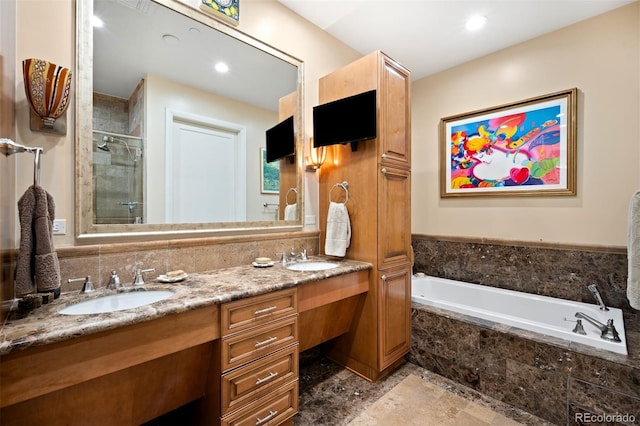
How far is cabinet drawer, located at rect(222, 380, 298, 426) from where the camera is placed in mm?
1378

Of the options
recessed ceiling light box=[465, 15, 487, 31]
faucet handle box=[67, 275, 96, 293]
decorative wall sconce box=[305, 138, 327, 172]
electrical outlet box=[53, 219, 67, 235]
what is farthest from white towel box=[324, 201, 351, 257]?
recessed ceiling light box=[465, 15, 487, 31]

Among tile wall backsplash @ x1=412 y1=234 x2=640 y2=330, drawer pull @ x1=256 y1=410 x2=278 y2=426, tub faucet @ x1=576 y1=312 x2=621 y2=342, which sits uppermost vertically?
tile wall backsplash @ x1=412 y1=234 x2=640 y2=330

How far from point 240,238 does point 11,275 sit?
3.52 ft

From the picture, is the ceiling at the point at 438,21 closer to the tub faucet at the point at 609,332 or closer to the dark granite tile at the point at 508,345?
the tub faucet at the point at 609,332

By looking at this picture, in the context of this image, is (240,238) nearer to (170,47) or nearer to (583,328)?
(170,47)

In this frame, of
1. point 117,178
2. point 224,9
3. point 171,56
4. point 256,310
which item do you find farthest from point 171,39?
point 256,310

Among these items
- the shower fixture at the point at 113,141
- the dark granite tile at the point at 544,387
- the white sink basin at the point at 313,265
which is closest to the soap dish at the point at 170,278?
the shower fixture at the point at 113,141

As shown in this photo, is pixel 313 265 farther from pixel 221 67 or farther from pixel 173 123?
pixel 221 67

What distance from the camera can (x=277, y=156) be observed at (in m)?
2.25

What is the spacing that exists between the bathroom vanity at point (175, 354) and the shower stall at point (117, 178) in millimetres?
437

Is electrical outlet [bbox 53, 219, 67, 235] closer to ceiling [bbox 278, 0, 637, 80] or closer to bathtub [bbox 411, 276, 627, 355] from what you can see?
ceiling [bbox 278, 0, 637, 80]

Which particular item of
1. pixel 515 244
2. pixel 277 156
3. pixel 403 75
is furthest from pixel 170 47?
pixel 515 244

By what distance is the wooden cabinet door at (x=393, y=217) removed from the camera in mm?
2096

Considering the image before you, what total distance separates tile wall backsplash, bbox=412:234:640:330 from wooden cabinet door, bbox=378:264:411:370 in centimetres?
99
